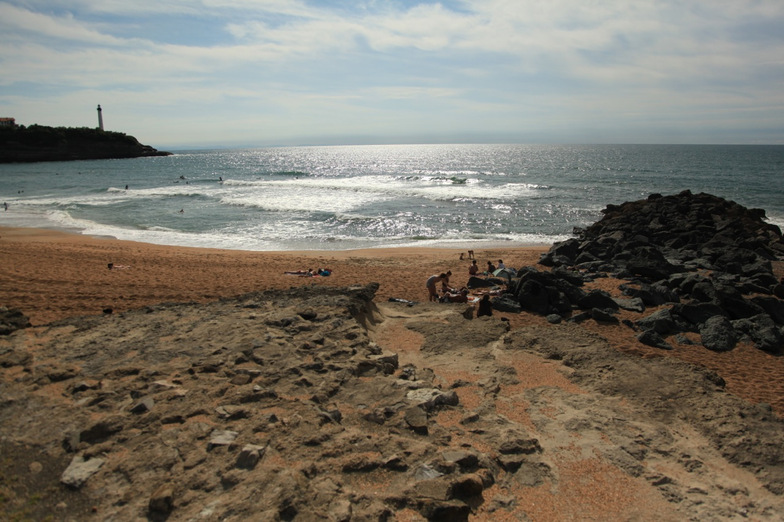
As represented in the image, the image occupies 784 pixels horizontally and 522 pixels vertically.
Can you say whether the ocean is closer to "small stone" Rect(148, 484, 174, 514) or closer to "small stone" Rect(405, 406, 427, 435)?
"small stone" Rect(405, 406, 427, 435)

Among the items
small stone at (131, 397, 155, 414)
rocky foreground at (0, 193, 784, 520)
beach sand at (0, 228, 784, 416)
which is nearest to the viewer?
rocky foreground at (0, 193, 784, 520)

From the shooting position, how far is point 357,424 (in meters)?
5.04

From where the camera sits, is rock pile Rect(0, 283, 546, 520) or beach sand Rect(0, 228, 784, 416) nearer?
rock pile Rect(0, 283, 546, 520)

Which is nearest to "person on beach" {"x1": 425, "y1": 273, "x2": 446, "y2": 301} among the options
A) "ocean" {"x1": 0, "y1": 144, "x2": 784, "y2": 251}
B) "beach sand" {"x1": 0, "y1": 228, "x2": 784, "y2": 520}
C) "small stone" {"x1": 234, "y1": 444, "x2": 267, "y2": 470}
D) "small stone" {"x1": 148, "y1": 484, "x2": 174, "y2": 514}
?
"beach sand" {"x1": 0, "y1": 228, "x2": 784, "y2": 520}

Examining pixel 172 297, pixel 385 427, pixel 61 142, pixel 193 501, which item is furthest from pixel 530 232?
pixel 61 142

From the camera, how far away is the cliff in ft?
274

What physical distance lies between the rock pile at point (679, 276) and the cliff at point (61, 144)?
98.6 meters

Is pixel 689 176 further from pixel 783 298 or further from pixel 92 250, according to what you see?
pixel 92 250

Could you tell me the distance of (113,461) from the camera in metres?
4.37

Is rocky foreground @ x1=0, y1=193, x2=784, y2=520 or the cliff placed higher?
the cliff

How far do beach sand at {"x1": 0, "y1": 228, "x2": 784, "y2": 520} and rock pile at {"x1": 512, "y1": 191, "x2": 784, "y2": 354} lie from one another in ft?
1.81

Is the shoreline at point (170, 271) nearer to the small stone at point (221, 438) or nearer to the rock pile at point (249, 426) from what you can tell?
the rock pile at point (249, 426)

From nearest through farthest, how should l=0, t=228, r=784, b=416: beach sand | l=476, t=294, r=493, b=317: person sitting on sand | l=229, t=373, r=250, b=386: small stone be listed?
l=229, t=373, r=250, b=386: small stone → l=0, t=228, r=784, b=416: beach sand → l=476, t=294, r=493, b=317: person sitting on sand

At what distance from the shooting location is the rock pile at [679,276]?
29.8 feet
